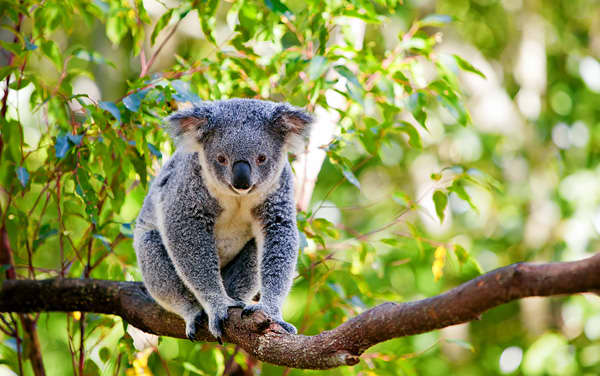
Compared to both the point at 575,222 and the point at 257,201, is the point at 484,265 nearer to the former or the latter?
the point at 575,222

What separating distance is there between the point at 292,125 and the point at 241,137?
325 mm

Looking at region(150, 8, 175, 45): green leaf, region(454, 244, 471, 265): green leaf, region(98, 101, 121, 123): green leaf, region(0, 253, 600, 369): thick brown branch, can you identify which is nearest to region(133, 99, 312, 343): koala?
region(0, 253, 600, 369): thick brown branch

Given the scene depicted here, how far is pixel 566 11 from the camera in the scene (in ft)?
29.0

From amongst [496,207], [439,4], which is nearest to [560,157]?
[496,207]

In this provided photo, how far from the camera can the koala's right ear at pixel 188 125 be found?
10.3 feet

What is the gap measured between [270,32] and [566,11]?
6.79 metres

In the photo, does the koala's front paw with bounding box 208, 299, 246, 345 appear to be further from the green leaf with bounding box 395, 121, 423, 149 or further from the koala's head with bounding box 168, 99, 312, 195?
the green leaf with bounding box 395, 121, 423, 149

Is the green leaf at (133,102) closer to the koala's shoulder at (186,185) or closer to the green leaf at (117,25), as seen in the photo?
the koala's shoulder at (186,185)

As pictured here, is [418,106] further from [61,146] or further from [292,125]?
[61,146]

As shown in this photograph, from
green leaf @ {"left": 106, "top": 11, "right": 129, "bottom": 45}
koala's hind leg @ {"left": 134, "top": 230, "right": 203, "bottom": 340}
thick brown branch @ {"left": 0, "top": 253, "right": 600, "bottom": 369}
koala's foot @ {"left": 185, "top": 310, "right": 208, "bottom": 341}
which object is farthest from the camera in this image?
green leaf @ {"left": 106, "top": 11, "right": 129, "bottom": 45}

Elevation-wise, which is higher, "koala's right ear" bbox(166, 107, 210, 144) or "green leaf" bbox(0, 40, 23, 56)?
"green leaf" bbox(0, 40, 23, 56)

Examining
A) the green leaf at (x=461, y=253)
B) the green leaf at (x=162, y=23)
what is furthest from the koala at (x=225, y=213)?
the green leaf at (x=461, y=253)

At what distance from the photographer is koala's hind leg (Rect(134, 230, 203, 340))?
10.3ft

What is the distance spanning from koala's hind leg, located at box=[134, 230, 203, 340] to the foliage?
202mm
